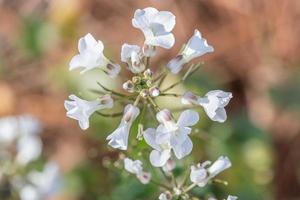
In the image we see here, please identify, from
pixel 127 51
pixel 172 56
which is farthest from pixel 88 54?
pixel 172 56

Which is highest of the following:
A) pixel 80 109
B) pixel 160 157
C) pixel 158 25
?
pixel 158 25

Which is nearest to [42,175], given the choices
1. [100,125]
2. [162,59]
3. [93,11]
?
[100,125]

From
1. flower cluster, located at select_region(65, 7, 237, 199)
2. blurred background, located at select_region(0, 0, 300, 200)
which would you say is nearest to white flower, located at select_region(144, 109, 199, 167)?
flower cluster, located at select_region(65, 7, 237, 199)

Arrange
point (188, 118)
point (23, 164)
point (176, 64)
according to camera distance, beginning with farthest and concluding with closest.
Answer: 1. point (23, 164)
2. point (176, 64)
3. point (188, 118)

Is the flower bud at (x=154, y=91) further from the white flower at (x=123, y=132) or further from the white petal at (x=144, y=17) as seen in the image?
the white petal at (x=144, y=17)

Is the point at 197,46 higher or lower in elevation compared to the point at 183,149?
higher

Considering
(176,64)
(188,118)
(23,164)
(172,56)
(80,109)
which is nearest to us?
(188,118)

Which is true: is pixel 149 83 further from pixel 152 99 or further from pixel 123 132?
pixel 123 132
